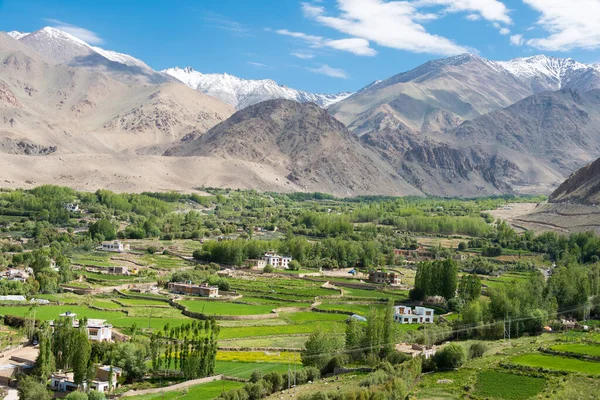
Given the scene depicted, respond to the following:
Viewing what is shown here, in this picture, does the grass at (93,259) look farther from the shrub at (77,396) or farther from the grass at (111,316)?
the shrub at (77,396)

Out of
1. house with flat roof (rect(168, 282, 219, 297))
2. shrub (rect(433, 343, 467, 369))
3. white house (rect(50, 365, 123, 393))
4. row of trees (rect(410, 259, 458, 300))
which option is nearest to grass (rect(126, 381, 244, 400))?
white house (rect(50, 365, 123, 393))

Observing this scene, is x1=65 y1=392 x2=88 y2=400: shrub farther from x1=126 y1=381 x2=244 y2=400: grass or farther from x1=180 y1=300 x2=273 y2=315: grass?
x1=180 y1=300 x2=273 y2=315: grass

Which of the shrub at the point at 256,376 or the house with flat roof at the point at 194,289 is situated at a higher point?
the house with flat roof at the point at 194,289

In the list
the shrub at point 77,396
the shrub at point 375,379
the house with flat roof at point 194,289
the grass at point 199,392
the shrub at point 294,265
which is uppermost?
the shrub at point 294,265

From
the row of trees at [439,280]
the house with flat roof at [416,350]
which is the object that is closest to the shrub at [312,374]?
the house with flat roof at [416,350]

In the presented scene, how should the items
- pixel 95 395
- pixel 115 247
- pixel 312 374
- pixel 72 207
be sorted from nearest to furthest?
pixel 95 395 → pixel 312 374 → pixel 115 247 → pixel 72 207


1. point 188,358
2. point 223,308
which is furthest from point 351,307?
point 188,358

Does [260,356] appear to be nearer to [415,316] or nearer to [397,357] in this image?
[397,357]
